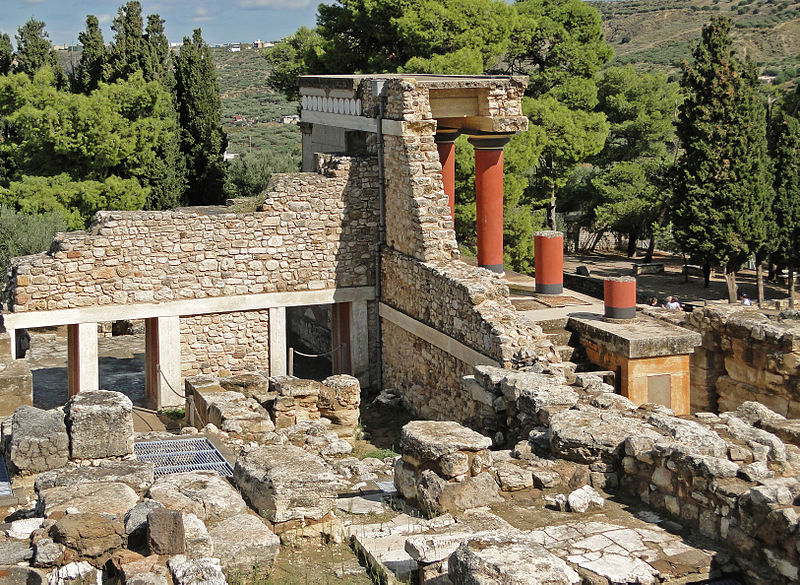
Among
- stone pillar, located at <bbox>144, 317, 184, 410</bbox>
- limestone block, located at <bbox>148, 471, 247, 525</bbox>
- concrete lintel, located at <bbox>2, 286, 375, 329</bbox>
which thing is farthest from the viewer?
stone pillar, located at <bbox>144, 317, 184, 410</bbox>

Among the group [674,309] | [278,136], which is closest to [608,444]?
[674,309]

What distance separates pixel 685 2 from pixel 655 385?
104 m

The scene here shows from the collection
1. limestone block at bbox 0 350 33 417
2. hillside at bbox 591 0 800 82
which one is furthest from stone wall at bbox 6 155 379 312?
hillside at bbox 591 0 800 82

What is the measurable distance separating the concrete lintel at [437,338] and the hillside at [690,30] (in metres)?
62.4

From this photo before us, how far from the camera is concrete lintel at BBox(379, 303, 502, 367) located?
1438 cm

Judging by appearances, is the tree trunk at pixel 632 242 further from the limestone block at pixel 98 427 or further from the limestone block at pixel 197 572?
the limestone block at pixel 197 572

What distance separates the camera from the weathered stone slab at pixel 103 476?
871cm

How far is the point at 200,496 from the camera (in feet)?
28.6

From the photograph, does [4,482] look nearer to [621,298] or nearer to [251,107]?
[621,298]

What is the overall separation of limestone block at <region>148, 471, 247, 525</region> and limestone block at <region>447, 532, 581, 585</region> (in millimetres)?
2221

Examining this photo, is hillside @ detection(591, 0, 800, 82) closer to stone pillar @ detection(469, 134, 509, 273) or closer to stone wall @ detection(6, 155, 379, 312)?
stone pillar @ detection(469, 134, 509, 273)

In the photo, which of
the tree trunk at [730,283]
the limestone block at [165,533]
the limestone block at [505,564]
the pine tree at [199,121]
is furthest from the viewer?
the pine tree at [199,121]

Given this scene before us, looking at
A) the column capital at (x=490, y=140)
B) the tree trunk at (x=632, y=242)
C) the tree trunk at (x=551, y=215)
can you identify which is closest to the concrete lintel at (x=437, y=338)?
the column capital at (x=490, y=140)

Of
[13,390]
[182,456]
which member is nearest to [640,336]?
[182,456]
